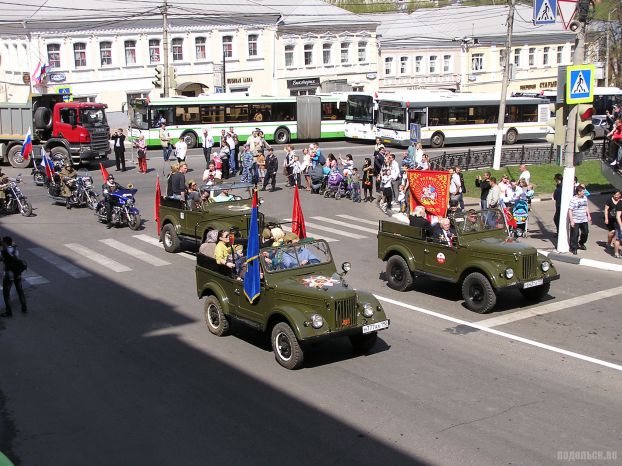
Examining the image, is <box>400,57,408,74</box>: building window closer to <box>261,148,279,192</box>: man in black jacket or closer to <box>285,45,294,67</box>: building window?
<box>285,45,294,67</box>: building window

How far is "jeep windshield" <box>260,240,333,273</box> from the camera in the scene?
12.5 meters

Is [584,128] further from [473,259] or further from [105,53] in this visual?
[105,53]

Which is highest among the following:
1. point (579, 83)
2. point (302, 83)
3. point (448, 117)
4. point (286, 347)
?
point (302, 83)

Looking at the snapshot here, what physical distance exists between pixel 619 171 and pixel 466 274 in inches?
434

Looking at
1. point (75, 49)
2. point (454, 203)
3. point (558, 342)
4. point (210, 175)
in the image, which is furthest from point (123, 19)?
point (558, 342)

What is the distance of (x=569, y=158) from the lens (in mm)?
19078

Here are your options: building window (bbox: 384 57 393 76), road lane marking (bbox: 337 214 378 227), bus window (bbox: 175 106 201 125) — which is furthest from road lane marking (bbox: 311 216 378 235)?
building window (bbox: 384 57 393 76)

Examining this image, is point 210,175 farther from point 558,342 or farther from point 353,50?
point 353,50

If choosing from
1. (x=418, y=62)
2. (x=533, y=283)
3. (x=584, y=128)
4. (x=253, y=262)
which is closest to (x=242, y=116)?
(x=584, y=128)

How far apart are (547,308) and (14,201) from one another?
56.9 feet

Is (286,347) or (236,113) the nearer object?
(286,347)

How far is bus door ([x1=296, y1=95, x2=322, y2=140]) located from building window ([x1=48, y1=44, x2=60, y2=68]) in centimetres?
1697

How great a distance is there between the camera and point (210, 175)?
78.3ft

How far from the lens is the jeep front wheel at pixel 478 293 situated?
1427 centimetres
